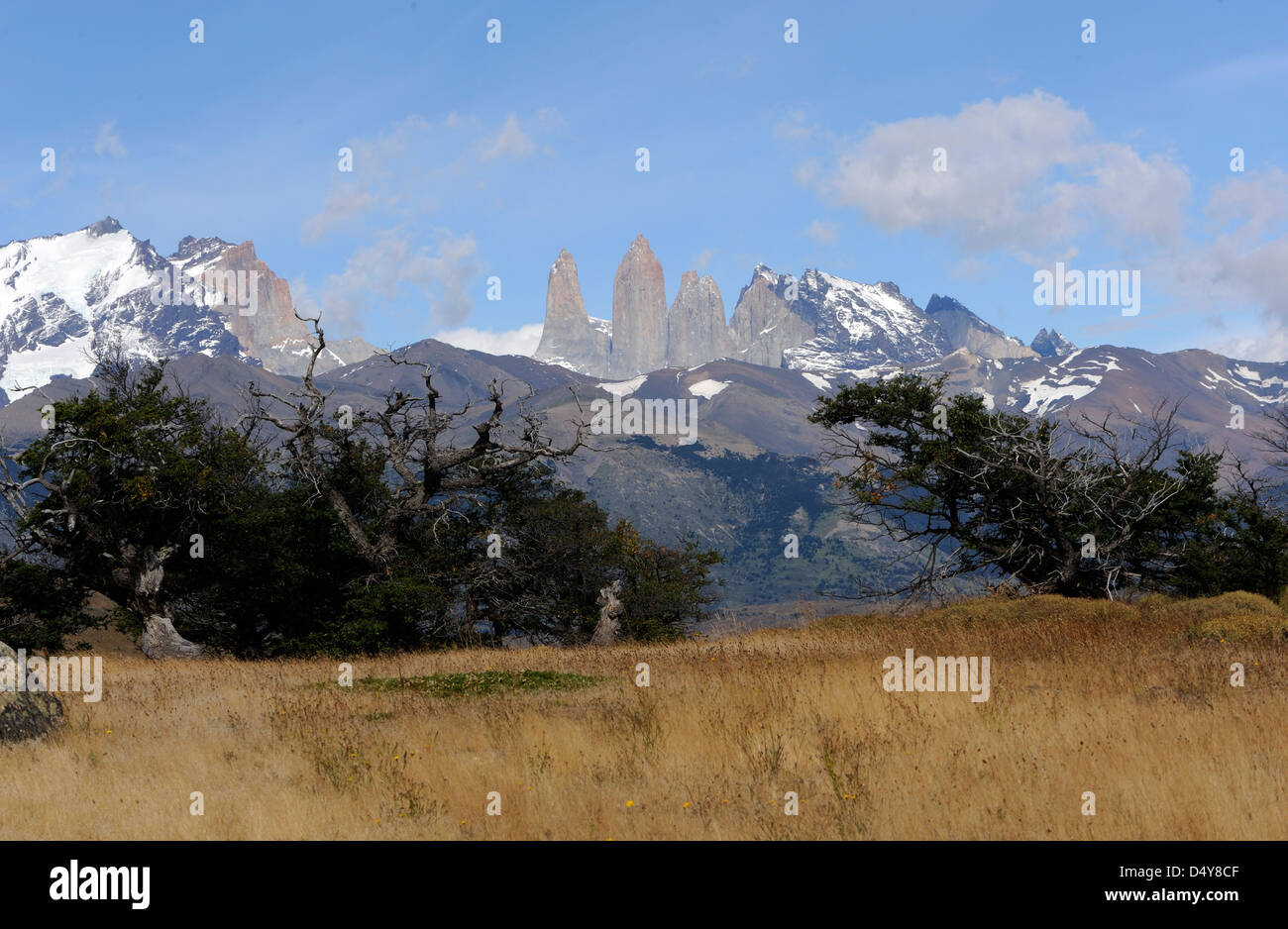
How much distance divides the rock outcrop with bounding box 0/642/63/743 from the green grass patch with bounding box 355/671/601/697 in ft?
16.2

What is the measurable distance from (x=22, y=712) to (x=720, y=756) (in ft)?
29.7

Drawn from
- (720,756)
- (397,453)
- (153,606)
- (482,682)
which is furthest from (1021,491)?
(153,606)

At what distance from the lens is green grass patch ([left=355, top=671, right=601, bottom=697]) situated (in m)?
16.4

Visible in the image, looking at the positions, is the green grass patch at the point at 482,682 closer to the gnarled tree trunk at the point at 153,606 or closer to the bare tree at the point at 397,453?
the bare tree at the point at 397,453

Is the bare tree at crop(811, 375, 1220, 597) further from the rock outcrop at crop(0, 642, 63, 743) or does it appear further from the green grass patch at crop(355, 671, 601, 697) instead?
the rock outcrop at crop(0, 642, 63, 743)

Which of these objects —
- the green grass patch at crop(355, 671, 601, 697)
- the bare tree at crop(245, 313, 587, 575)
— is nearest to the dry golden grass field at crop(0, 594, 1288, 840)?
the green grass patch at crop(355, 671, 601, 697)

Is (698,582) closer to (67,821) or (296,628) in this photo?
(296,628)

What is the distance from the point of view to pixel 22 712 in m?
12.9

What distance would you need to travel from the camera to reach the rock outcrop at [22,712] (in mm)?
12674

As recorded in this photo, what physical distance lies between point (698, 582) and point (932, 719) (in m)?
33.7

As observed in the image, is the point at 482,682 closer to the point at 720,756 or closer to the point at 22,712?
the point at 22,712

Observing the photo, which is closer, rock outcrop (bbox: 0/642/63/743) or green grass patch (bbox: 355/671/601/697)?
rock outcrop (bbox: 0/642/63/743)

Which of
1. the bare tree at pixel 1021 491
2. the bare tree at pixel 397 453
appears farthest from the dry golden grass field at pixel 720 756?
the bare tree at pixel 397 453
